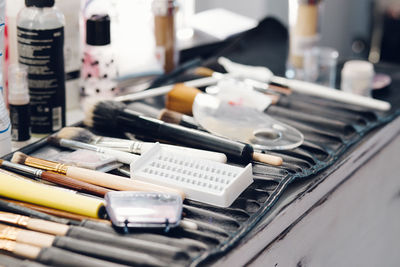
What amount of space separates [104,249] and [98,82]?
1.39ft

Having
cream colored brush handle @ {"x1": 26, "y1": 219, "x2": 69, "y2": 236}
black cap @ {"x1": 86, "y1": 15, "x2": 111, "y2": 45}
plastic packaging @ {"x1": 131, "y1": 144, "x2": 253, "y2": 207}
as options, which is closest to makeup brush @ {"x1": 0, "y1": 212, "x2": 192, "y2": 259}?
Answer: cream colored brush handle @ {"x1": 26, "y1": 219, "x2": 69, "y2": 236}

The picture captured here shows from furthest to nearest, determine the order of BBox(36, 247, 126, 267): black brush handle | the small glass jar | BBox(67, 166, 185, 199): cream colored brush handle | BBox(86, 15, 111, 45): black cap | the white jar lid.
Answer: the small glass jar → the white jar lid → BBox(86, 15, 111, 45): black cap → BBox(67, 166, 185, 199): cream colored brush handle → BBox(36, 247, 126, 267): black brush handle

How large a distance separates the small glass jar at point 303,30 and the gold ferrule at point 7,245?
0.66 meters

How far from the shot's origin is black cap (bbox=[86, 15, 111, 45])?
90 centimetres

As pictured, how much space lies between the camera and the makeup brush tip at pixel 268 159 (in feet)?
2.56

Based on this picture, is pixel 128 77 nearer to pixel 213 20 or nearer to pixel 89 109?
pixel 89 109

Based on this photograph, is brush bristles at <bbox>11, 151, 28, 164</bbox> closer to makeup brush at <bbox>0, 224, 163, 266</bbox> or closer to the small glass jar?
makeup brush at <bbox>0, 224, 163, 266</bbox>

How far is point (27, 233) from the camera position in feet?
1.99

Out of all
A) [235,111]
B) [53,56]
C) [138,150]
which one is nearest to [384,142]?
[235,111]

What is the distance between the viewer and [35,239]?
1.98ft

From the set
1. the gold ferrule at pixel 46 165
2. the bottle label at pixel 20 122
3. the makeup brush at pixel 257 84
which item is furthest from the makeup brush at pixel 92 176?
the makeup brush at pixel 257 84

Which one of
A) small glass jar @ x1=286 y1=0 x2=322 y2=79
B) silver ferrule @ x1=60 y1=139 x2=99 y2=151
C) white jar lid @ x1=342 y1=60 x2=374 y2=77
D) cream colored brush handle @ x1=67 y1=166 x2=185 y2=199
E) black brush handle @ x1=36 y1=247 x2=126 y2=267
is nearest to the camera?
black brush handle @ x1=36 y1=247 x2=126 y2=267

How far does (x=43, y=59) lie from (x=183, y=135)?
0.68 feet

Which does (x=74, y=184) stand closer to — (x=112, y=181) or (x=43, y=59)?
(x=112, y=181)
